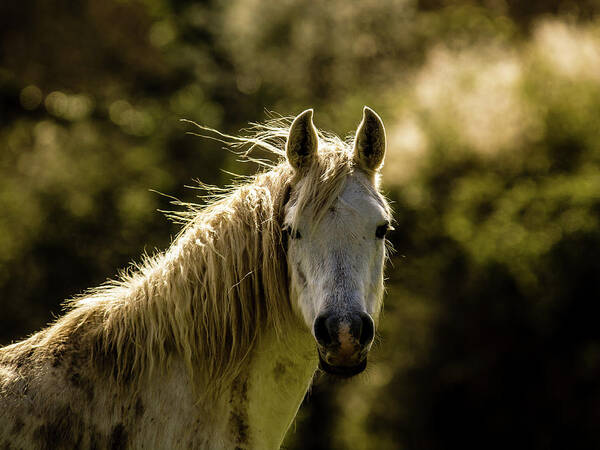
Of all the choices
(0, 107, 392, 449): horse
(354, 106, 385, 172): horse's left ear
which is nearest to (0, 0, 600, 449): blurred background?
(0, 107, 392, 449): horse

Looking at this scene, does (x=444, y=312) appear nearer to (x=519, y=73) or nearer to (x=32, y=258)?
(x=519, y=73)

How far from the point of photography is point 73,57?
96.9 ft

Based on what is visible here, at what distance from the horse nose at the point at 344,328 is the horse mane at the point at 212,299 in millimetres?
465

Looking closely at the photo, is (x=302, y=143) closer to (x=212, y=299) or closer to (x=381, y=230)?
(x=381, y=230)

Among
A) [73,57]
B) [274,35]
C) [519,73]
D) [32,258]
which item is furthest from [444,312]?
[73,57]

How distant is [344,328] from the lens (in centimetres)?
321

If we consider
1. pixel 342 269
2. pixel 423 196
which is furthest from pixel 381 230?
pixel 423 196

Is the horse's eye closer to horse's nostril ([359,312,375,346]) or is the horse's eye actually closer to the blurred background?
horse's nostril ([359,312,375,346])

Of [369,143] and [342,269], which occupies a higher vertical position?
[369,143]

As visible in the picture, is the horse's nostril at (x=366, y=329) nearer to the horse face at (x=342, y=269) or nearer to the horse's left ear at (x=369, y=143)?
the horse face at (x=342, y=269)

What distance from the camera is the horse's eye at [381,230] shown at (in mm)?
3609

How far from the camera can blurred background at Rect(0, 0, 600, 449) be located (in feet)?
46.6

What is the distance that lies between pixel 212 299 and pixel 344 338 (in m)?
0.79

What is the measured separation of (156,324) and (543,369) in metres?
12.1
